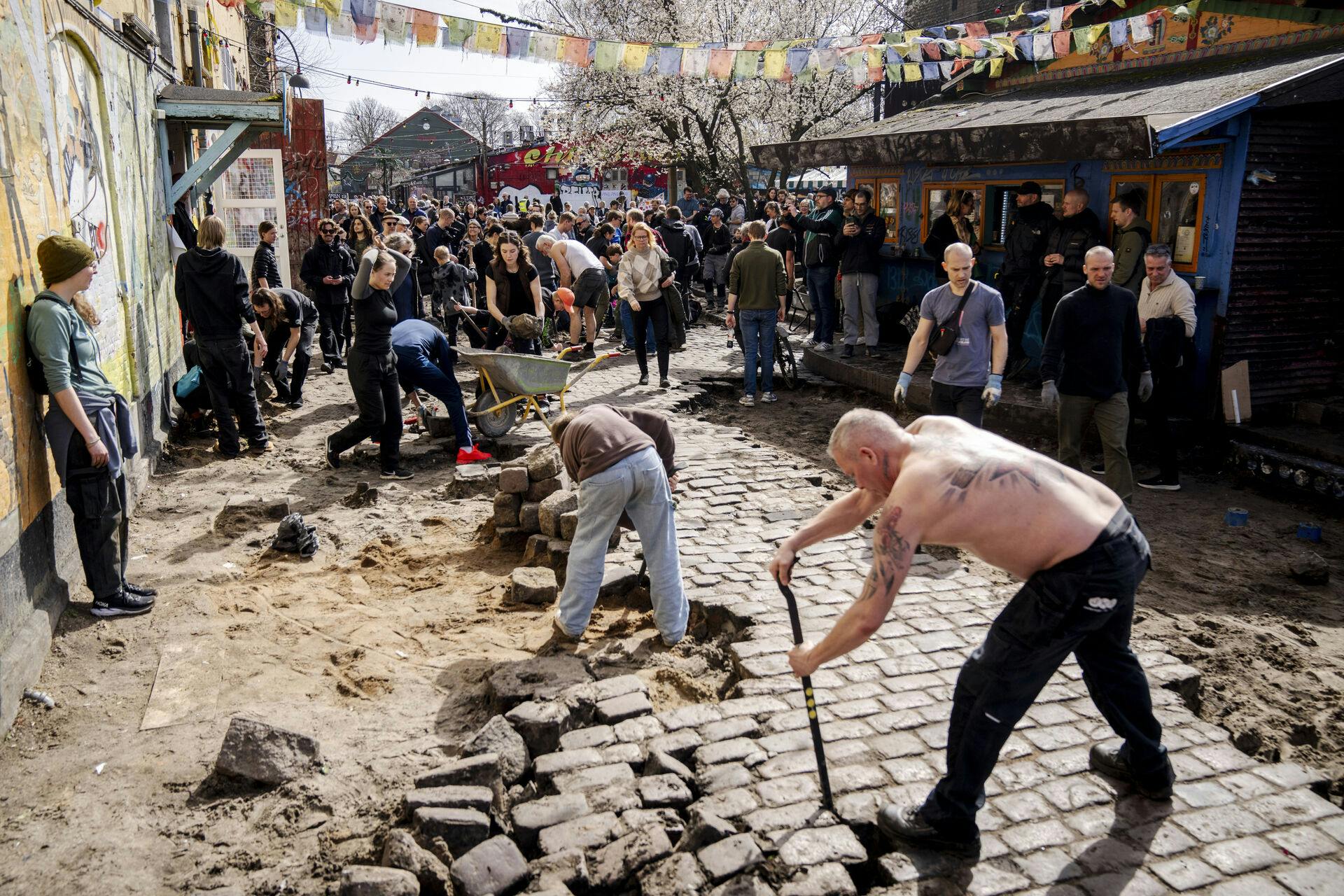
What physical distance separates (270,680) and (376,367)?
157 inches

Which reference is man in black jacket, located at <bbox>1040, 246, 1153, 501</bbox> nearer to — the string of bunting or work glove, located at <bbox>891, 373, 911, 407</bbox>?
work glove, located at <bbox>891, 373, 911, 407</bbox>

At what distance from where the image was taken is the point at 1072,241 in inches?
397

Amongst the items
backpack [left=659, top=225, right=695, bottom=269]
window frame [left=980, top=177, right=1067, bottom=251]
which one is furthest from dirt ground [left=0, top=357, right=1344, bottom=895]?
backpack [left=659, top=225, right=695, bottom=269]

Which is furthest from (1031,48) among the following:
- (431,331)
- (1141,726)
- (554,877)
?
(554,877)

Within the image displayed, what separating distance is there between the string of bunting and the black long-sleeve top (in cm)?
600

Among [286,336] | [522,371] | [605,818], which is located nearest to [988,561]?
[605,818]

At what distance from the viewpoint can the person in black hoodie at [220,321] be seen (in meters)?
8.95

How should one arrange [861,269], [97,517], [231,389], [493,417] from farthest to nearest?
[861,269] < [493,417] < [231,389] < [97,517]

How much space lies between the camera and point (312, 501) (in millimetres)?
8312

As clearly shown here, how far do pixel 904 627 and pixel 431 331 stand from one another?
5581 millimetres

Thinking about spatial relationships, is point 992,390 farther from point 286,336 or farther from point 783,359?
point 286,336

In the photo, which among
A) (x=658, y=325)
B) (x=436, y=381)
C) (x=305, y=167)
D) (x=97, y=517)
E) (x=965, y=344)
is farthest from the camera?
(x=305, y=167)

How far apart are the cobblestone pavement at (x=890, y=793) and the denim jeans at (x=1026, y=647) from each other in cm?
28

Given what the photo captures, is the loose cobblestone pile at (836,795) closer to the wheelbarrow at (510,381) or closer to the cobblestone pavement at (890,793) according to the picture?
the cobblestone pavement at (890,793)
